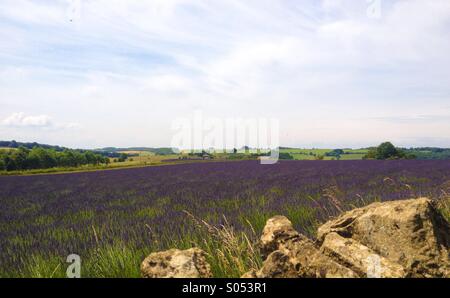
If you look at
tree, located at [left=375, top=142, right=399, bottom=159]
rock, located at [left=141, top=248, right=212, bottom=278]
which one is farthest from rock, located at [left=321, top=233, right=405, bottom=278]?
tree, located at [left=375, top=142, right=399, bottom=159]

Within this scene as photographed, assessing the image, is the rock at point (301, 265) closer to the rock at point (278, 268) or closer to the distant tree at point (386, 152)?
the rock at point (278, 268)

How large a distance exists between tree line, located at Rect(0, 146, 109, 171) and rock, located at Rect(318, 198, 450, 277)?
120ft

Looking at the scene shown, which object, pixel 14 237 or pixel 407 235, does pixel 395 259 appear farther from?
pixel 14 237

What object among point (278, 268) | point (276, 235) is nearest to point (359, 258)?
point (278, 268)

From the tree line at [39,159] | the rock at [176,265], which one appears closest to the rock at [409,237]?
the rock at [176,265]

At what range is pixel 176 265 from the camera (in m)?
2.16

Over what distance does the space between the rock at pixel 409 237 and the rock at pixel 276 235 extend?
0.96ft

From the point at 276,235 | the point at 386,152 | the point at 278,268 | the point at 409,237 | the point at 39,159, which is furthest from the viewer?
the point at 386,152

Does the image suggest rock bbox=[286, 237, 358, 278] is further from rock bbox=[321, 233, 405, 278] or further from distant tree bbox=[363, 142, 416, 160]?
distant tree bbox=[363, 142, 416, 160]

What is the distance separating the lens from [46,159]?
119ft

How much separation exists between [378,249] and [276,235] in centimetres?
69

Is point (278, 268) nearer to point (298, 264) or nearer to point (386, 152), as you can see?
point (298, 264)
